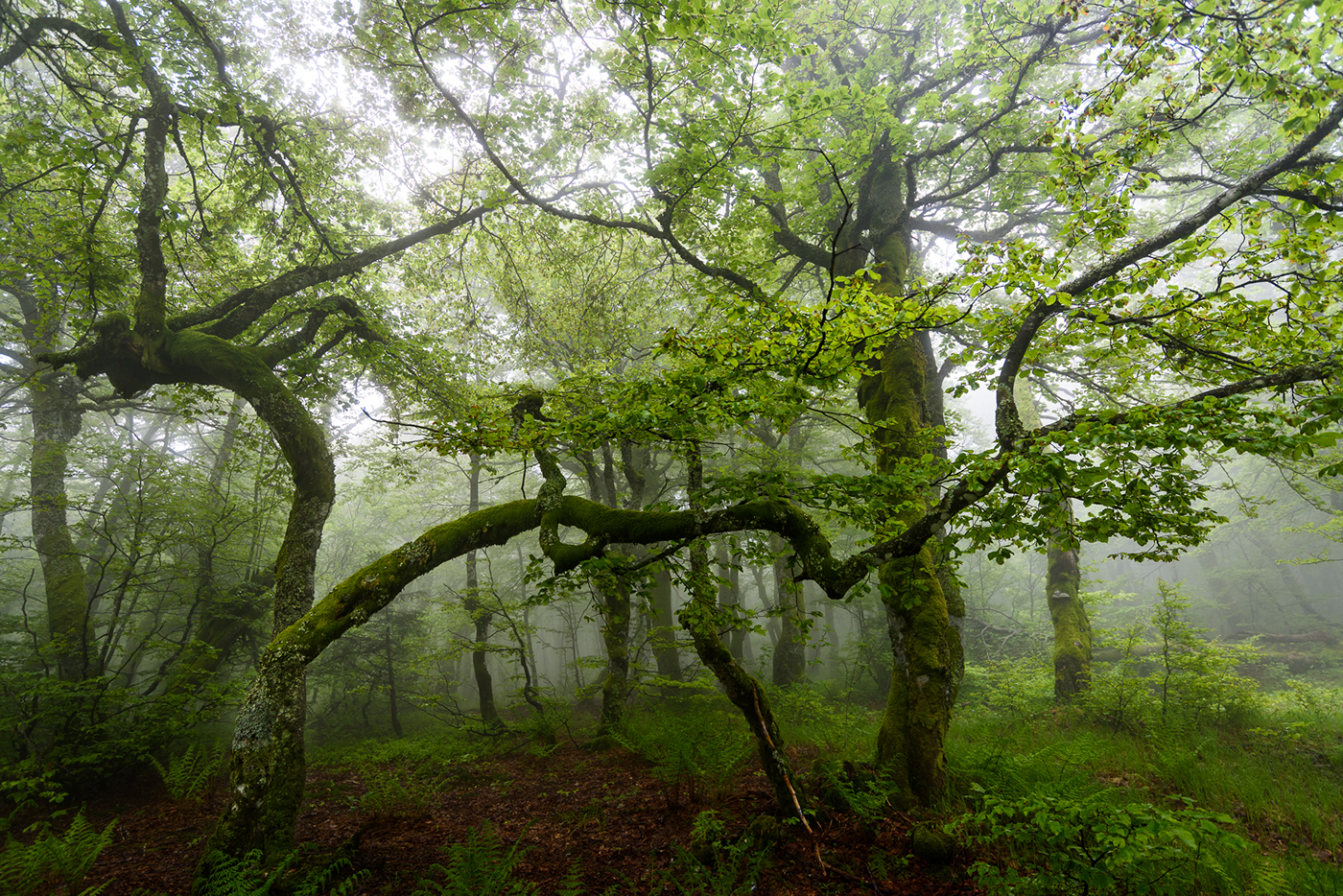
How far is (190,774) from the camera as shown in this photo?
7371mm

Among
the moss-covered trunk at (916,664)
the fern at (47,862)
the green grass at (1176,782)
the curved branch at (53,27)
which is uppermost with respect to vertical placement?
the curved branch at (53,27)

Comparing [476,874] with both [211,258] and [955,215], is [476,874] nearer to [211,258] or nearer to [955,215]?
[211,258]

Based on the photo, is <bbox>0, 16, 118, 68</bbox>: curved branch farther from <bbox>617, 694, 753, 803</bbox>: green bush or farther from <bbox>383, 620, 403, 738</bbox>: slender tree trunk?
<bbox>383, 620, 403, 738</bbox>: slender tree trunk

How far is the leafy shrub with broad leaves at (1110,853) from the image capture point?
2.62 m

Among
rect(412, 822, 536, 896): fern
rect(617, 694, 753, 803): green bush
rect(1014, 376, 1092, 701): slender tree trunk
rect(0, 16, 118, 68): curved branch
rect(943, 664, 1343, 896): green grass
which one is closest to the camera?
rect(943, 664, 1343, 896): green grass

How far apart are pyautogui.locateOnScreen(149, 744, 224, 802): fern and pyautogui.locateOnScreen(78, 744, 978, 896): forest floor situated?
20 cm

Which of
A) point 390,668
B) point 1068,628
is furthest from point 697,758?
point 390,668

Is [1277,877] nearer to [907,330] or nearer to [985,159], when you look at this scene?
[907,330]

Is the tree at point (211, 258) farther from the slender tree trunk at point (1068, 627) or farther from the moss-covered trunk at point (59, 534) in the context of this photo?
the slender tree trunk at point (1068, 627)

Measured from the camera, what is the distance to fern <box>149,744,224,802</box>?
22.4ft

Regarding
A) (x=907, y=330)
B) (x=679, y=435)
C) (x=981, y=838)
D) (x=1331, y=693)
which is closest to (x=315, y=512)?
(x=679, y=435)

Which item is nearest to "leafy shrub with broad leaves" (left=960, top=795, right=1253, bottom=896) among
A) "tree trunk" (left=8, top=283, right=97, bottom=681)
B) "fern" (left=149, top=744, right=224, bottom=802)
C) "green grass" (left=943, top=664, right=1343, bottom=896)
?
"green grass" (left=943, top=664, right=1343, bottom=896)

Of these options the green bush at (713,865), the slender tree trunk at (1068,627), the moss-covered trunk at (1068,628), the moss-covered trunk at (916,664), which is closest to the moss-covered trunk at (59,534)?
the green bush at (713,865)

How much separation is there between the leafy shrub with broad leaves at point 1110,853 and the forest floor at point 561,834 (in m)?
0.65
